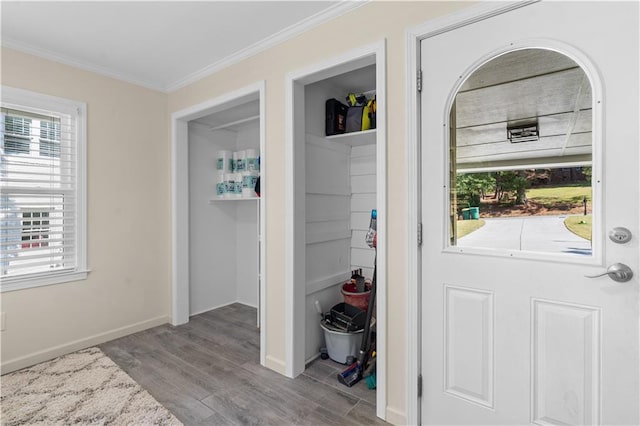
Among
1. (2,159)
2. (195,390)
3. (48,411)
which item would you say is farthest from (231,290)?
(2,159)

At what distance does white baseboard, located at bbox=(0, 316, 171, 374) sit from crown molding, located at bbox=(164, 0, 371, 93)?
2403 mm

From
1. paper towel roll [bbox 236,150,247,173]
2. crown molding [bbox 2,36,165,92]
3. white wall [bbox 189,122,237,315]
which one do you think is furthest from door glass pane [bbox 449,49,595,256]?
crown molding [bbox 2,36,165,92]

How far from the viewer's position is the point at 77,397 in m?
2.12

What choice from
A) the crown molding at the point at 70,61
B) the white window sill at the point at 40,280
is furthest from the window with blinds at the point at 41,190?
the crown molding at the point at 70,61

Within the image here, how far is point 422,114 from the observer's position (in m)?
1.74

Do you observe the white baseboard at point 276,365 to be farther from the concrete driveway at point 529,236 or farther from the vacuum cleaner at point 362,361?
the concrete driveway at point 529,236

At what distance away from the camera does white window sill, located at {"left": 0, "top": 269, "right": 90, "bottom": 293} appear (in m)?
2.47

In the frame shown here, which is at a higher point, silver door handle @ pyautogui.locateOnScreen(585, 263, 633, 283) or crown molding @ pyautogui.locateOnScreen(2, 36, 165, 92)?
crown molding @ pyautogui.locateOnScreen(2, 36, 165, 92)

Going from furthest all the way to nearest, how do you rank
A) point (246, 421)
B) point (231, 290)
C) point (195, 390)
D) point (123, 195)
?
point (231, 290)
point (123, 195)
point (195, 390)
point (246, 421)

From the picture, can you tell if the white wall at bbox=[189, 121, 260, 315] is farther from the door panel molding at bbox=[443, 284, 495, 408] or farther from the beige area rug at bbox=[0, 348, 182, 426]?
the door panel molding at bbox=[443, 284, 495, 408]

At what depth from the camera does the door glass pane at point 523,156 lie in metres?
1.38

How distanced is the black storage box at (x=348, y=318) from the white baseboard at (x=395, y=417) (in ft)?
2.20

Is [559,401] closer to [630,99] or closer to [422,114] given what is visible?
[630,99]

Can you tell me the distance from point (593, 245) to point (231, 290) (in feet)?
12.1
